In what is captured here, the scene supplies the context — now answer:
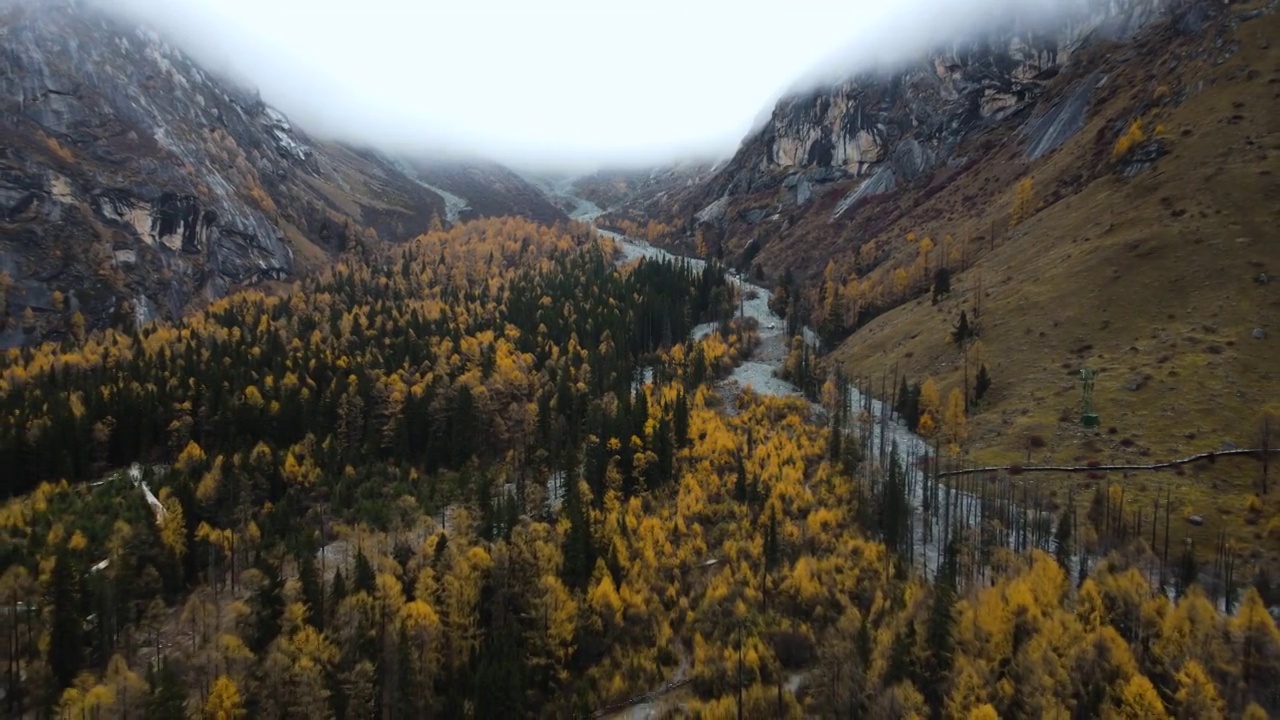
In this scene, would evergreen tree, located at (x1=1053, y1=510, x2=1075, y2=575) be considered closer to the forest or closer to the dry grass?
the forest

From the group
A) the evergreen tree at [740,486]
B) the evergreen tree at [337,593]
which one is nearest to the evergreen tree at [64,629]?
the evergreen tree at [337,593]

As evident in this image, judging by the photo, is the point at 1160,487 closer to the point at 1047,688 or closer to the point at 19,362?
the point at 1047,688

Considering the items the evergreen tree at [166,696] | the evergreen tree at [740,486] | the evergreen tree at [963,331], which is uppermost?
the evergreen tree at [963,331]

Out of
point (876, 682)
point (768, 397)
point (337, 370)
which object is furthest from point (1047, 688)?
point (337, 370)

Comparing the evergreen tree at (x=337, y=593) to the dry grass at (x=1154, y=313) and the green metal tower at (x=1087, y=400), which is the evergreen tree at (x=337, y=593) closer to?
the dry grass at (x=1154, y=313)

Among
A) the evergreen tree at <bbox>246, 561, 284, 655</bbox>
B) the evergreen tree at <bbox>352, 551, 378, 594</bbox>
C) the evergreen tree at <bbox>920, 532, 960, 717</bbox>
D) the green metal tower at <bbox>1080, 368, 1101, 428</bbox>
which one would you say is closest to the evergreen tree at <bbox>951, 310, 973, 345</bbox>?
the green metal tower at <bbox>1080, 368, 1101, 428</bbox>

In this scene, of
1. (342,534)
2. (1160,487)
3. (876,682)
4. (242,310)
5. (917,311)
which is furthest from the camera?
(242,310)

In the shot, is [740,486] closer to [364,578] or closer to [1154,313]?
[364,578]
